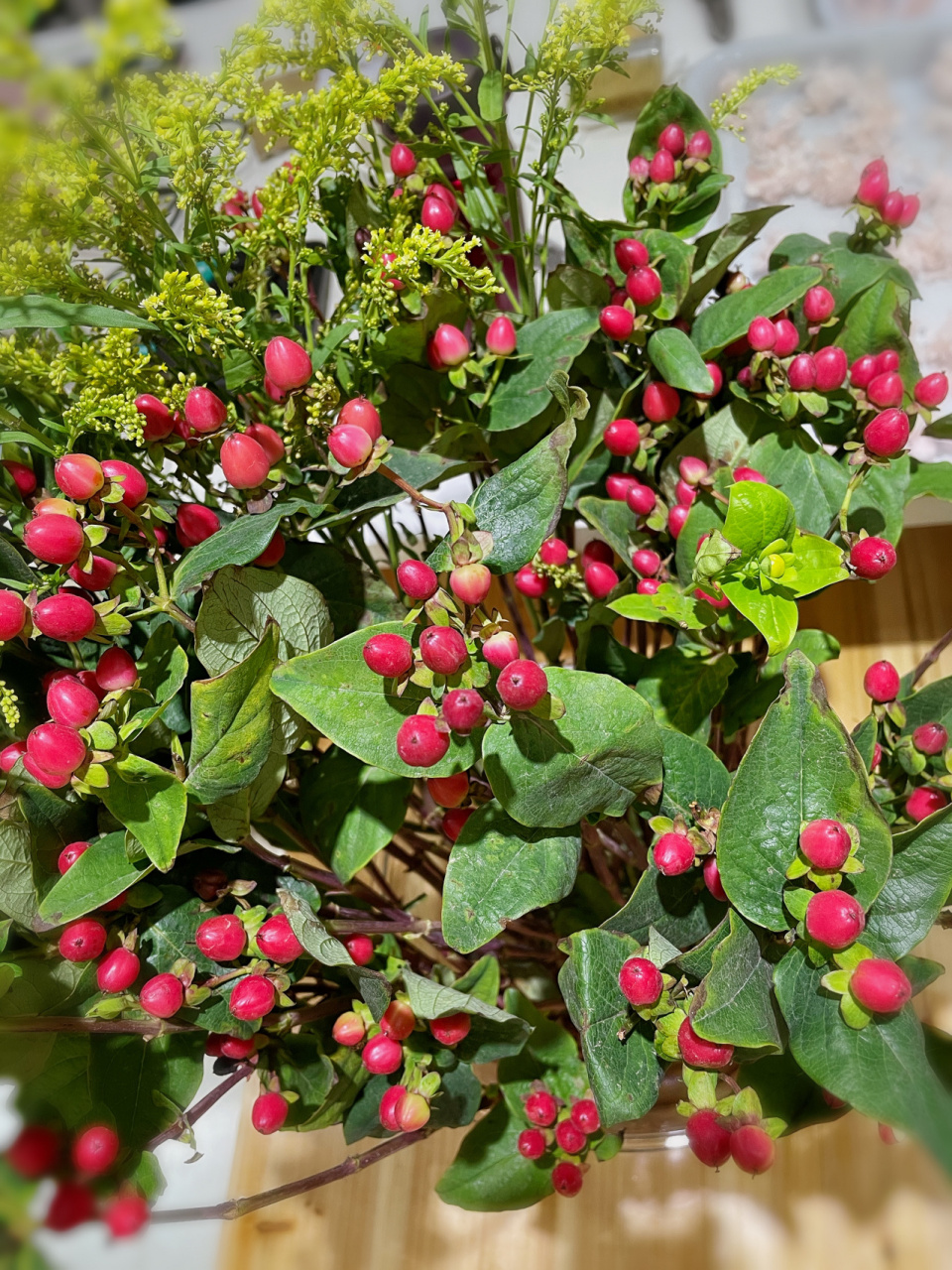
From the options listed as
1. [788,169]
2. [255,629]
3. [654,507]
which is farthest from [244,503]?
[788,169]

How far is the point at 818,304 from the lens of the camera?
332 millimetres

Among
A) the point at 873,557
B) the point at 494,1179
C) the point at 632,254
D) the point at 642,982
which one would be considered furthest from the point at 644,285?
the point at 494,1179

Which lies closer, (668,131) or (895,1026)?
(895,1026)

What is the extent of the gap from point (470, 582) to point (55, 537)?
0.11 meters

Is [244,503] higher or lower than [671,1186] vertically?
higher

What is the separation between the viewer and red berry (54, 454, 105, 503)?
236 millimetres

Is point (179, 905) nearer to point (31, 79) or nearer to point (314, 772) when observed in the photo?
point (314, 772)

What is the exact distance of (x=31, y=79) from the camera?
106 mm

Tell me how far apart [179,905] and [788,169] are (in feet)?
2.00

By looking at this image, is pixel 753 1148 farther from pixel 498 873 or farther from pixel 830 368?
pixel 830 368

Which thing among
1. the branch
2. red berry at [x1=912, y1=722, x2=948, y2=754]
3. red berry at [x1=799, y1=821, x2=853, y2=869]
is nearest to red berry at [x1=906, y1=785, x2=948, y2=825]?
red berry at [x1=912, y1=722, x2=948, y2=754]

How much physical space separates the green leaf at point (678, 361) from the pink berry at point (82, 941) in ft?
0.84

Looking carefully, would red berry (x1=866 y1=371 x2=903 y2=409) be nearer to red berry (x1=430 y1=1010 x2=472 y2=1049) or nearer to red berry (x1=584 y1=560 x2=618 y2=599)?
red berry (x1=584 y1=560 x2=618 y2=599)

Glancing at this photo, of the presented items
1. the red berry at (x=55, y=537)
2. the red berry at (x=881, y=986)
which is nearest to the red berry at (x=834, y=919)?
the red berry at (x=881, y=986)
